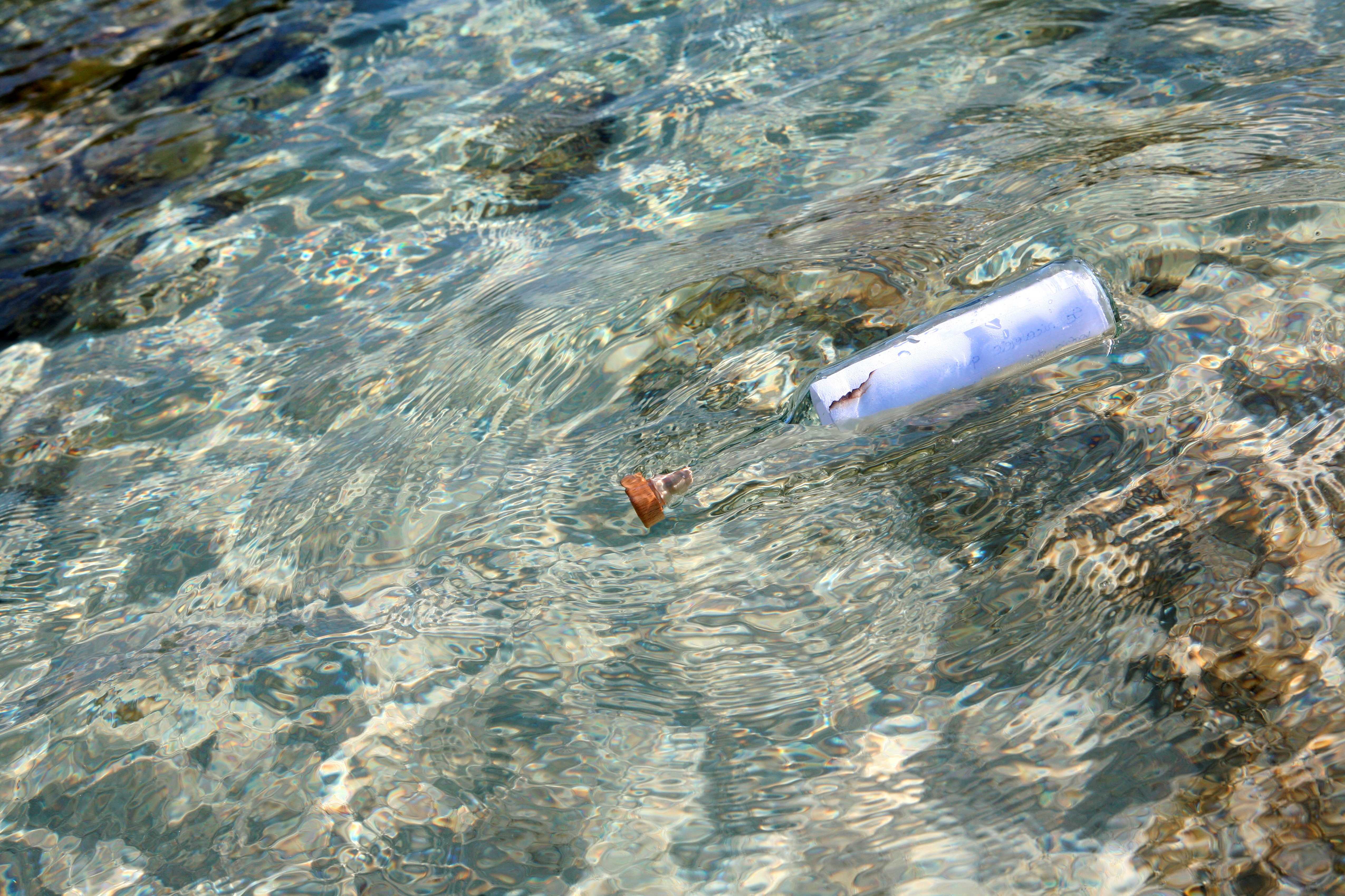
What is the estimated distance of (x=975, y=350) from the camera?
240cm

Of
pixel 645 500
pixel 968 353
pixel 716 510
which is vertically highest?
pixel 968 353

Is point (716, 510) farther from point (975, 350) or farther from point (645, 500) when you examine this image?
point (975, 350)

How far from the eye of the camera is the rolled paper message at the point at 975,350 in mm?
2393

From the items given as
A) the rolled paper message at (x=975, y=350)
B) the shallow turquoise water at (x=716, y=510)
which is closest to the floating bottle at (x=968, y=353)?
the rolled paper message at (x=975, y=350)

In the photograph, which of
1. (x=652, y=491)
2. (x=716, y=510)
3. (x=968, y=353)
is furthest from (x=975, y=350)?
(x=652, y=491)

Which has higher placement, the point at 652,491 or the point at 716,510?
the point at 652,491

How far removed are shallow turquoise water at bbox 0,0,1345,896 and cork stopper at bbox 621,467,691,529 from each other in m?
0.15

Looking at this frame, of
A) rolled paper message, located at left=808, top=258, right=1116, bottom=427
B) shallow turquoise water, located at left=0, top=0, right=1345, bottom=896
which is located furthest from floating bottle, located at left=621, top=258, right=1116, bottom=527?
shallow turquoise water, located at left=0, top=0, right=1345, bottom=896

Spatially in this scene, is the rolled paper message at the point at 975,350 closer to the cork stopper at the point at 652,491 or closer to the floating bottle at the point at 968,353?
the floating bottle at the point at 968,353

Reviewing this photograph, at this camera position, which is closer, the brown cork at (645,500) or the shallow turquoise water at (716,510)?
the shallow turquoise water at (716,510)

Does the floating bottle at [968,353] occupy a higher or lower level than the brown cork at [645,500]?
higher

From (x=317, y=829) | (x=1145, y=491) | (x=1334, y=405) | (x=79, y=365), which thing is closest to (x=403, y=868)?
(x=317, y=829)

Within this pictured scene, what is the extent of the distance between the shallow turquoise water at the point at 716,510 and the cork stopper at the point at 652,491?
0.15 m

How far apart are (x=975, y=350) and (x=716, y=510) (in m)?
0.76
